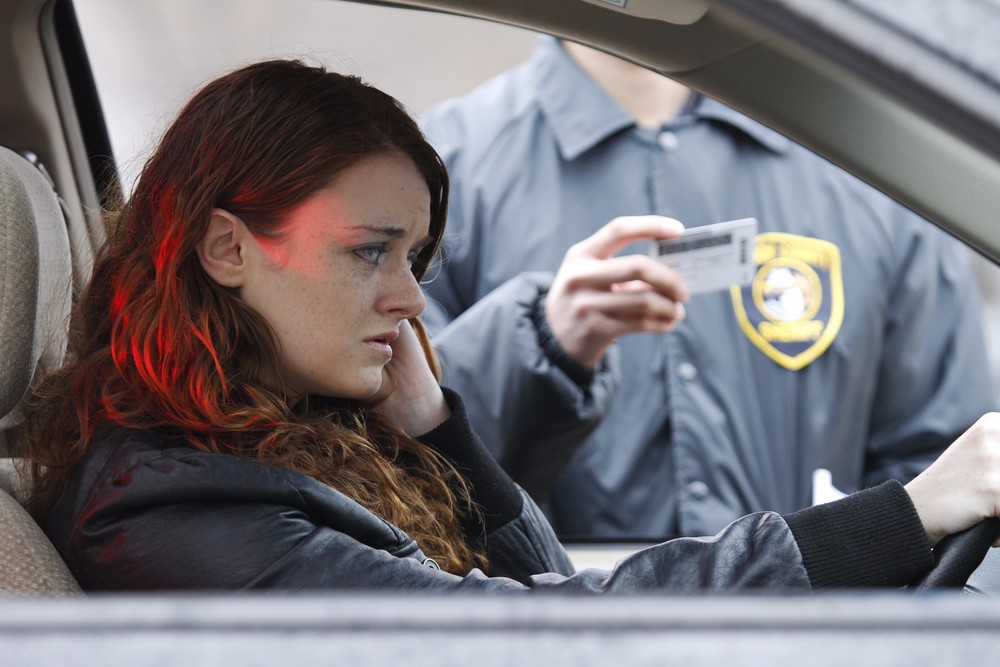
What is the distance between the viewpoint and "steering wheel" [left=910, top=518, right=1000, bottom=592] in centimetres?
126

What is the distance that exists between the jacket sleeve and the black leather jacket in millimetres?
1748

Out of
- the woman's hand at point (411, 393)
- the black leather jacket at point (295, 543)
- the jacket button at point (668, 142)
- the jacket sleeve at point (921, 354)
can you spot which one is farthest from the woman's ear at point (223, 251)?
the jacket sleeve at point (921, 354)

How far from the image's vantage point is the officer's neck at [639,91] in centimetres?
307

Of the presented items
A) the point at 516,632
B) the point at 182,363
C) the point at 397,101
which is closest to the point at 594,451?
the point at 397,101

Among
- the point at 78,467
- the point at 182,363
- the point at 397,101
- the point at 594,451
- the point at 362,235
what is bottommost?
the point at 594,451

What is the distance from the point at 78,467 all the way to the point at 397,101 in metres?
0.64

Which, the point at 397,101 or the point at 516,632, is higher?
the point at 397,101

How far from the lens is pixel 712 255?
2404 millimetres

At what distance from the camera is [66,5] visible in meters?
2.03

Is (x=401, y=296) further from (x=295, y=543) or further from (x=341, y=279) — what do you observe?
(x=295, y=543)

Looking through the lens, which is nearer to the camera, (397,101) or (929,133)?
(929,133)

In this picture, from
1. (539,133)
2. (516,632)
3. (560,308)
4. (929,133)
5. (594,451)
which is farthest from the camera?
(539,133)

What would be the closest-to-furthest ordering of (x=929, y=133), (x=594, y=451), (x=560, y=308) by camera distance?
1. (x=929, y=133)
2. (x=560, y=308)
3. (x=594, y=451)

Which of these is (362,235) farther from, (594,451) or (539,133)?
(539,133)
